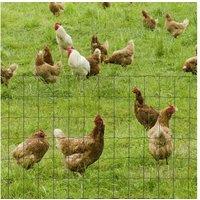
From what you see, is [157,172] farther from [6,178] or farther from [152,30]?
[152,30]

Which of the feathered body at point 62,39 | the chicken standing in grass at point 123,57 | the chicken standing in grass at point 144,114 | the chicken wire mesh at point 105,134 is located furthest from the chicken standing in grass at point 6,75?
the chicken standing in grass at point 144,114

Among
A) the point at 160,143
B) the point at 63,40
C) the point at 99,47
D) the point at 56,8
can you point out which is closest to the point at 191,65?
the point at 99,47

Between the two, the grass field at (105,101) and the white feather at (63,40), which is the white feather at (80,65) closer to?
the grass field at (105,101)

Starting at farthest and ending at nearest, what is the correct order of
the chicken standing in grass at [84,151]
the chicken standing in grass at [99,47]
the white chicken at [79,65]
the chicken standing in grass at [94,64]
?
1. the chicken standing in grass at [99,47]
2. the chicken standing in grass at [94,64]
3. the white chicken at [79,65]
4. the chicken standing in grass at [84,151]

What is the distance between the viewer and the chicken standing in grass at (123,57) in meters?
10.7

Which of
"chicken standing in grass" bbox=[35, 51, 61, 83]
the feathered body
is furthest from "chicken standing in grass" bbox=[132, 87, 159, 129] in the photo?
the feathered body

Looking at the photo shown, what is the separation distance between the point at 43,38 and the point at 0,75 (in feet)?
7.22

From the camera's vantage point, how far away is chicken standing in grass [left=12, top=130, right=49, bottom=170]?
7.02 metres

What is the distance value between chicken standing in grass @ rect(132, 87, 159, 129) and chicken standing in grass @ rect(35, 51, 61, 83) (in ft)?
6.10

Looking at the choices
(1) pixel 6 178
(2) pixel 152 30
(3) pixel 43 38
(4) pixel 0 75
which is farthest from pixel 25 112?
(2) pixel 152 30

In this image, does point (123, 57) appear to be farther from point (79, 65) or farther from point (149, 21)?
point (149, 21)

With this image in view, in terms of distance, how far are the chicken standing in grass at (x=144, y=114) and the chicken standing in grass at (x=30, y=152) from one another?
1.47 meters

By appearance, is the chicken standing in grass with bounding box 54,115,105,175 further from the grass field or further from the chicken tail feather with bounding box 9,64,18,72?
the chicken tail feather with bounding box 9,64,18,72

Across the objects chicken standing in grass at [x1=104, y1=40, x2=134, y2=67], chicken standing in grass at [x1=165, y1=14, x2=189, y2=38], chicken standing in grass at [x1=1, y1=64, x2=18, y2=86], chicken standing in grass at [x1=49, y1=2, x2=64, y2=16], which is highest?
chicken standing in grass at [x1=49, y1=2, x2=64, y2=16]
